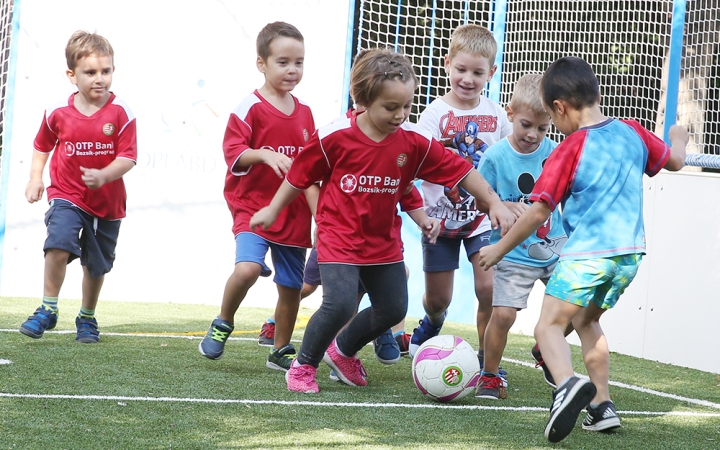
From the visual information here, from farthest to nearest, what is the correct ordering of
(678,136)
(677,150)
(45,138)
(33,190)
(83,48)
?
(45,138)
(83,48)
(33,190)
(678,136)
(677,150)

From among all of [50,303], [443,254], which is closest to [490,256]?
[443,254]

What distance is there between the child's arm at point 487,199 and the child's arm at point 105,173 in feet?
6.97

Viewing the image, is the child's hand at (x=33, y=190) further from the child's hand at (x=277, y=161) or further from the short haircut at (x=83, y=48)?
the child's hand at (x=277, y=161)

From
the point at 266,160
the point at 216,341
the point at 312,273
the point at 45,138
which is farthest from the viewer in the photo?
the point at 312,273

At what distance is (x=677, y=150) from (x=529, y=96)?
2.73 feet

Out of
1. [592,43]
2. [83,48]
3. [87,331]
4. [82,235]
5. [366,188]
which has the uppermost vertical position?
[592,43]

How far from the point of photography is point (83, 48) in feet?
18.6

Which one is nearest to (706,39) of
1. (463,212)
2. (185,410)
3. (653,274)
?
(653,274)

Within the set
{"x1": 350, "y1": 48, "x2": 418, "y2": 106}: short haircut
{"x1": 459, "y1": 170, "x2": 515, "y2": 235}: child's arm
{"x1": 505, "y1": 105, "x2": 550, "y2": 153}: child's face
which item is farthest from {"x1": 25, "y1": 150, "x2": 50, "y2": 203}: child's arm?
{"x1": 505, "y1": 105, "x2": 550, "y2": 153}: child's face

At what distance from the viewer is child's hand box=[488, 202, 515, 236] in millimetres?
4125

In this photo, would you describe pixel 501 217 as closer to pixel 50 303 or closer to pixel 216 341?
pixel 216 341

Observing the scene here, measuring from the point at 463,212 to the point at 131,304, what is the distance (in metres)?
4.07

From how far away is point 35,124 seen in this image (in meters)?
8.40

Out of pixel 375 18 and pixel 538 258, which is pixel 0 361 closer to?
pixel 538 258
